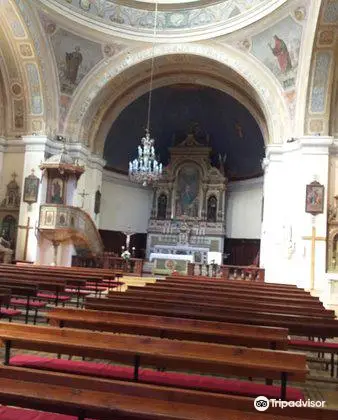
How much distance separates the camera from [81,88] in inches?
654

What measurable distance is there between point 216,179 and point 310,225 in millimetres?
8517

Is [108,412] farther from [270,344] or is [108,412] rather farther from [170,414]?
[270,344]

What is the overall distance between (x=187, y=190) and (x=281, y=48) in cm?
929

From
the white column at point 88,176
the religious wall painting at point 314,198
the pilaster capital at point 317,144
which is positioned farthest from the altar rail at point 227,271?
the white column at point 88,176

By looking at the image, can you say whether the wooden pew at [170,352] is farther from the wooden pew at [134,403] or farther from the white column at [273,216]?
the white column at [273,216]

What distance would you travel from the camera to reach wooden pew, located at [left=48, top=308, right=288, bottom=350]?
3.25 m

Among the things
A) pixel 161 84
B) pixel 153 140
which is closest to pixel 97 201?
pixel 153 140

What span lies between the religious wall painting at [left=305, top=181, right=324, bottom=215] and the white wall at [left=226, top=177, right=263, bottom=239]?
645 centimetres

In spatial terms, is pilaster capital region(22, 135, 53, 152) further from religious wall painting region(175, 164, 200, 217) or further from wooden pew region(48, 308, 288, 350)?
wooden pew region(48, 308, 288, 350)

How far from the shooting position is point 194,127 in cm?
2248

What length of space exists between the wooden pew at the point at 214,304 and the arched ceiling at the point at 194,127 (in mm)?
15336

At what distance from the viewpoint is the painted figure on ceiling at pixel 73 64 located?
52.4 ft

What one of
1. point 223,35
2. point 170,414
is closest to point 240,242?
point 223,35

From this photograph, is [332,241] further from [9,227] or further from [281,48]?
[9,227]
